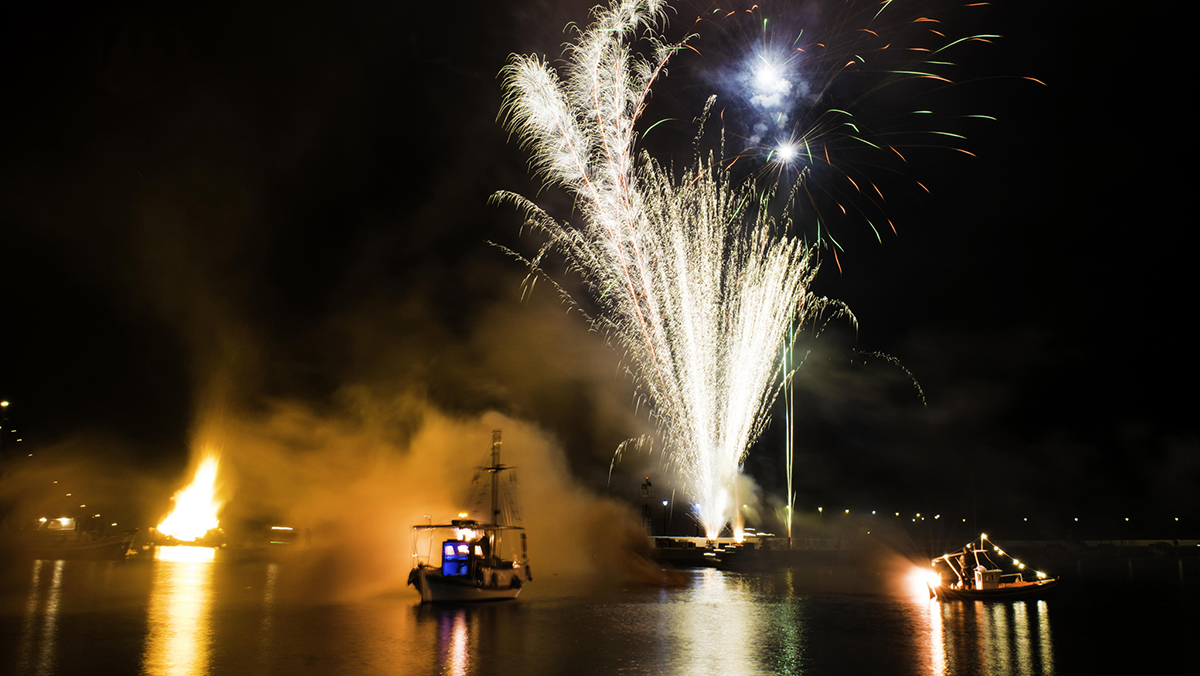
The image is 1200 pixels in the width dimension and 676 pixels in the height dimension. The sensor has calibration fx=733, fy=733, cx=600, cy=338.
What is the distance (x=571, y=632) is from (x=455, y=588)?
1152cm

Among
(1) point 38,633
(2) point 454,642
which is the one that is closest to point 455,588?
(2) point 454,642

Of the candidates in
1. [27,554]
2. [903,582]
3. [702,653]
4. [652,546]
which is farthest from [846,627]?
[27,554]

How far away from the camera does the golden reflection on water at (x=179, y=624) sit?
2294cm

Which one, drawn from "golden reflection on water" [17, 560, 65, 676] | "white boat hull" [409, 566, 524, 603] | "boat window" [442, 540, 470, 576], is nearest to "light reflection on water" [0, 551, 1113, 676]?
"golden reflection on water" [17, 560, 65, 676]

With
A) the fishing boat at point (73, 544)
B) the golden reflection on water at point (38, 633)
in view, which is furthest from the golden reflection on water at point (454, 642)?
the fishing boat at point (73, 544)

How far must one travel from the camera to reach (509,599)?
4266 centimetres

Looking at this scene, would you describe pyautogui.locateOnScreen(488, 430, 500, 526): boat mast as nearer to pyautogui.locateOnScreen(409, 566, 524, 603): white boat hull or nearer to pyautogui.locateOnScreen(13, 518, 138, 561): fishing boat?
pyautogui.locateOnScreen(409, 566, 524, 603): white boat hull

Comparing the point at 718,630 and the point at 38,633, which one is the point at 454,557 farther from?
the point at 38,633

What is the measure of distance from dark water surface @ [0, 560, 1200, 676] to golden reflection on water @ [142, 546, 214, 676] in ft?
0.36

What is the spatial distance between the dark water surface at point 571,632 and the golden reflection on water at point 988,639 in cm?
14

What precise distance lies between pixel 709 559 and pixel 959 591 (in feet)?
91.8

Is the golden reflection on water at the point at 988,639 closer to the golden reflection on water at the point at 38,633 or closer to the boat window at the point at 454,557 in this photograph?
the boat window at the point at 454,557

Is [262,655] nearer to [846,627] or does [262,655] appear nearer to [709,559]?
[846,627]

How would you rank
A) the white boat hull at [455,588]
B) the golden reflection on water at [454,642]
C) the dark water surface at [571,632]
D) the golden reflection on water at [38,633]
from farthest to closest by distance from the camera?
the white boat hull at [455,588]
the dark water surface at [571,632]
the golden reflection on water at [454,642]
the golden reflection on water at [38,633]
